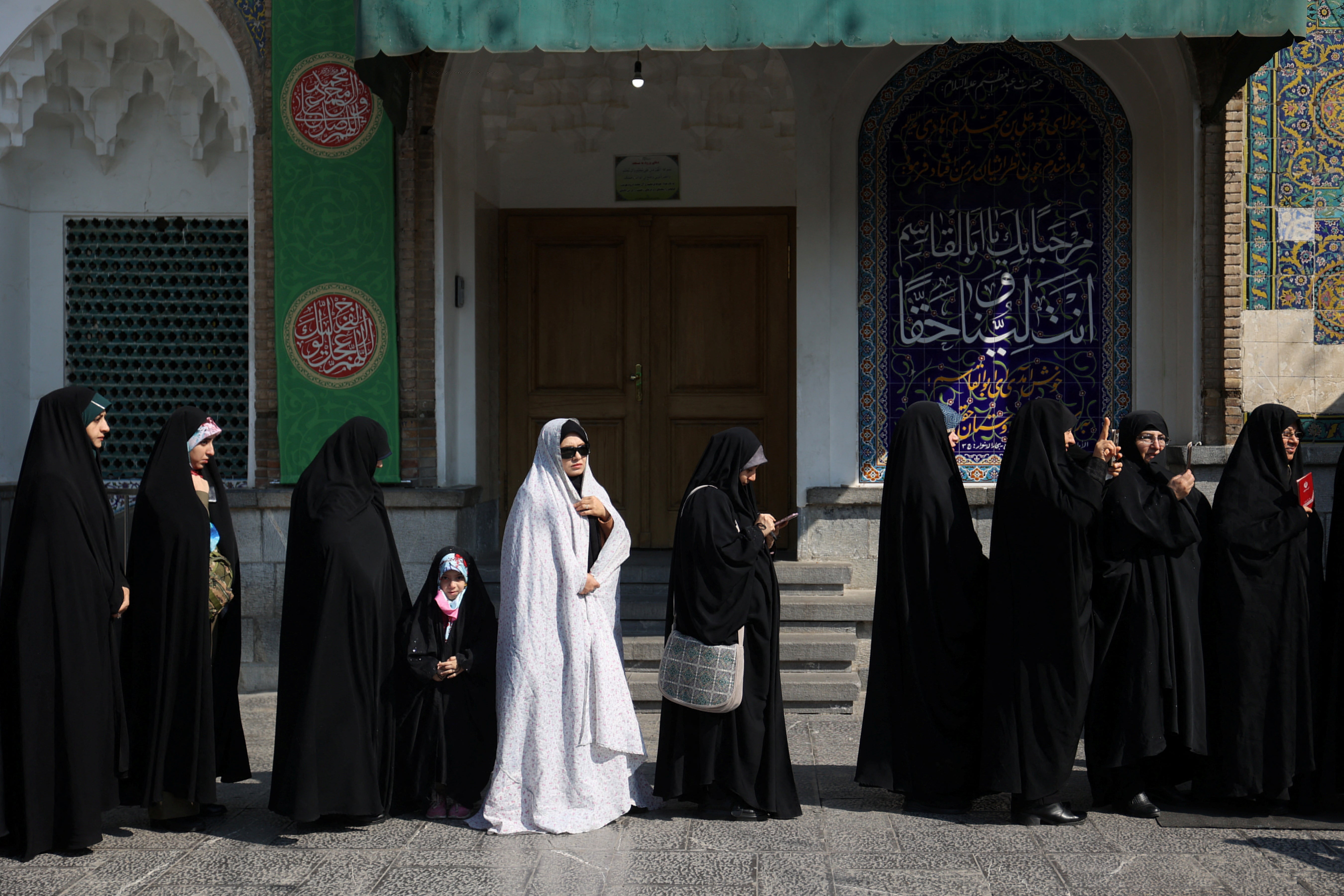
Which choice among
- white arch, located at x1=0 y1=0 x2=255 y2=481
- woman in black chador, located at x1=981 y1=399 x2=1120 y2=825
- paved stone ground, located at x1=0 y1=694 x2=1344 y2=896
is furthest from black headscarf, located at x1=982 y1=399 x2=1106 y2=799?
white arch, located at x1=0 y1=0 x2=255 y2=481

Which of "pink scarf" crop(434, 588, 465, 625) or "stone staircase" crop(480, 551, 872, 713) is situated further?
"stone staircase" crop(480, 551, 872, 713)

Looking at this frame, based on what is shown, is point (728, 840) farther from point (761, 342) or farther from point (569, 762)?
point (761, 342)

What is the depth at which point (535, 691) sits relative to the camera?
395 centimetres

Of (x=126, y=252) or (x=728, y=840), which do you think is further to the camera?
(x=126, y=252)

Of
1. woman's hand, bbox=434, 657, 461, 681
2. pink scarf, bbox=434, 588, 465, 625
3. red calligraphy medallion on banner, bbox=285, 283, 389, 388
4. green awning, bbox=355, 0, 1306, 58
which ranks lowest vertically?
woman's hand, bbox=434, 657, 461, 681

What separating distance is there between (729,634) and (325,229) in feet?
11.2

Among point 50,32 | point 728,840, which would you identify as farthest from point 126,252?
point 728,840

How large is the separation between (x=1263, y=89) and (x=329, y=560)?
193 inches

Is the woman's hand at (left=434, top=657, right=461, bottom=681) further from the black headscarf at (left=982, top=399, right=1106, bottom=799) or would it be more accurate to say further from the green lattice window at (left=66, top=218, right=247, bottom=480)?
the green lattice window at (left=66, top=218, right=247, bottom=480)

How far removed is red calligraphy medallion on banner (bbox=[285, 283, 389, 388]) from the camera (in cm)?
624

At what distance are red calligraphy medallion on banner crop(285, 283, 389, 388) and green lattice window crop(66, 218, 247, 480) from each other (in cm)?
74

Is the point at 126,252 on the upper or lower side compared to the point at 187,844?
upper

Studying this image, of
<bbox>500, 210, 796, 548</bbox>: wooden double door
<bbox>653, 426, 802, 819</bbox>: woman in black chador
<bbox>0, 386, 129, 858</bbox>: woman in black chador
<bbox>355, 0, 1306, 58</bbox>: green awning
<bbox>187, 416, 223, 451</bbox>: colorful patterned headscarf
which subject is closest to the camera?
<bbox>0, 386, 129, 858</bbox>: woman in black chador

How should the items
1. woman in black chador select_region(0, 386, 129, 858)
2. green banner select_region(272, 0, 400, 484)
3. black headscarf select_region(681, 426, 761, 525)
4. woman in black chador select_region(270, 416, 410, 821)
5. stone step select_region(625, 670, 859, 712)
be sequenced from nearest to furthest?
woman in black chador select_region(0, 386, 129, 858)
woman in black chador select_region(270, 416, 410, 821)
black headscarf select_region(681, 426, 761, 525)
stone step select_region(625, 670, 859, 712)
green banner select_region(272, 0, 400, 484)
